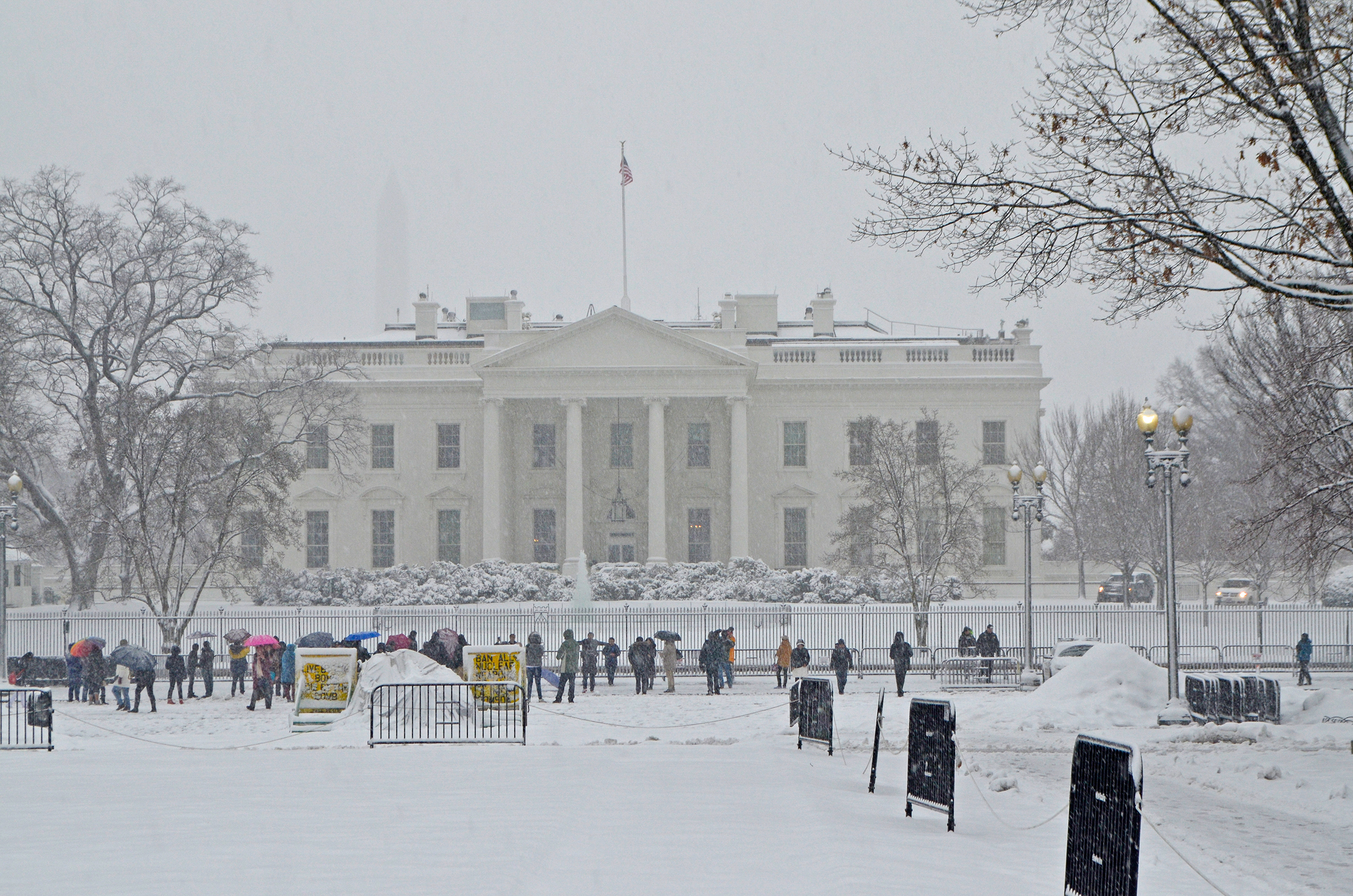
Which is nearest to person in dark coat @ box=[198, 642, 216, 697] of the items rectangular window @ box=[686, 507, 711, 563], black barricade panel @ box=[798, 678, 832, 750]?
black barricade panel @ box=[798, 678, 832, 750]

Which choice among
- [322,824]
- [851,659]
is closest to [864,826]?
[322,824]

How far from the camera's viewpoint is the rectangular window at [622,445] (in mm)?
53969

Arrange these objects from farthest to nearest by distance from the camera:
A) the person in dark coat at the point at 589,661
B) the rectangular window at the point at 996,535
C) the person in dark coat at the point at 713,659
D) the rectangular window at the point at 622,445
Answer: the rectangular window at the point at 622,445 < the rectangular window at the point at 996,535 < the person in dark coat at the point at 589,661 < the person in dark coat at the point at 713,659

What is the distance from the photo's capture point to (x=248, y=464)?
3653 cm

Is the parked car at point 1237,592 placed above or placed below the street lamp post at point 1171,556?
below

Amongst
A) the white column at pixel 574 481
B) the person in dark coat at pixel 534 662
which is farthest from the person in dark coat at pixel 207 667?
the white column at pixel 574 481

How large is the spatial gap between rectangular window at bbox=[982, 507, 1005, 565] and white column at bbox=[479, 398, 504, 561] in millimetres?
20042

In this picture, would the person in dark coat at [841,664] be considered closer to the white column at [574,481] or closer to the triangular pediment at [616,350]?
the white column at [574,481]

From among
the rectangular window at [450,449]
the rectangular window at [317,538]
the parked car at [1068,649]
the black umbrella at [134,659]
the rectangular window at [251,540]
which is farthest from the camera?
the rectangular window at [450,449]

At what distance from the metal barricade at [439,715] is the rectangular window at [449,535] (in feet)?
120

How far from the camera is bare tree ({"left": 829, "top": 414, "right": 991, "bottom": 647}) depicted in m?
40.8

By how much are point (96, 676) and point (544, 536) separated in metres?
30.8

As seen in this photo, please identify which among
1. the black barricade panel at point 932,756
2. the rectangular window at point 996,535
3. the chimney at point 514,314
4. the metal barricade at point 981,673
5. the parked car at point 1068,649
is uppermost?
the chimney at point 514,314

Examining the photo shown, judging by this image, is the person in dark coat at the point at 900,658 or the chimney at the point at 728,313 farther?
the chimney at the point at 728,313
